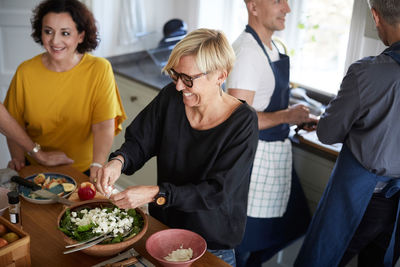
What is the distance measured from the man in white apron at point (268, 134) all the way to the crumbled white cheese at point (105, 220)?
845 millimetres

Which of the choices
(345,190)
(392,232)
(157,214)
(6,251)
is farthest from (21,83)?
(392,232)

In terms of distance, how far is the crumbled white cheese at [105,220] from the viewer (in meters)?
1.42

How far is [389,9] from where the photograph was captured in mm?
1698

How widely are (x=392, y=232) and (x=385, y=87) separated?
0.64 m

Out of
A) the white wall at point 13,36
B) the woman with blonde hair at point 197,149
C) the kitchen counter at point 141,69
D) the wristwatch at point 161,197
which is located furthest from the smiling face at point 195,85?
the white wall at point 13,36

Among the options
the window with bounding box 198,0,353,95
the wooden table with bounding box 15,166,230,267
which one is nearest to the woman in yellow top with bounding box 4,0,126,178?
the wooden table with bounding box 15,166,230,267

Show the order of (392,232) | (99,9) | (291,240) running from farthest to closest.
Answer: (99,9) < (291,240) < (392,232)

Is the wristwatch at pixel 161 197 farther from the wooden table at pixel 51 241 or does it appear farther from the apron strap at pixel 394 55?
the apron strap at pixel 394 55

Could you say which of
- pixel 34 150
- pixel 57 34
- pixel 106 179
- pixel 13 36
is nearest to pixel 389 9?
pixel 106 179

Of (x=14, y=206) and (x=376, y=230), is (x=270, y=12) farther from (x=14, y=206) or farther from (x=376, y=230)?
(x=14, y=206)

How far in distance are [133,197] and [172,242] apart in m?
0.20

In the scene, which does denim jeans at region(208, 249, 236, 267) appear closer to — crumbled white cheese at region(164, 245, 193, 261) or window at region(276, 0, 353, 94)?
crumbled white cheese at region(164, 245, 193, 261)

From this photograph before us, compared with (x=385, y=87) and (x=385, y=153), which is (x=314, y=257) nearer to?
(x=385, y=153)

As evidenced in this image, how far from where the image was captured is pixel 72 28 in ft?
7.15
